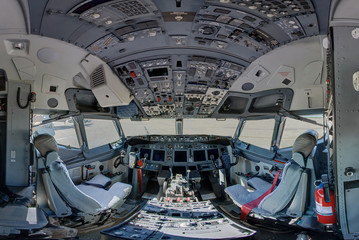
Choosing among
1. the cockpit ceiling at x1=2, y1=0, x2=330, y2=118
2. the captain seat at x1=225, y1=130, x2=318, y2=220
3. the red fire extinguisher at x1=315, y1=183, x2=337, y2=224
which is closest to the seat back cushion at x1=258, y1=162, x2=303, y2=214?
the captain seat at x1=225, y1=130, x2=318, y2=220

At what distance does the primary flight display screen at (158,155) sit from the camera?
6.24 metres

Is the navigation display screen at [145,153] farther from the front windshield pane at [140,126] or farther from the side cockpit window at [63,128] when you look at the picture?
the side cockpit window at [63,128]

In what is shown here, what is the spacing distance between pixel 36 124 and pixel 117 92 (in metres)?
2.03

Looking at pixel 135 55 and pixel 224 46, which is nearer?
pixel 224 46

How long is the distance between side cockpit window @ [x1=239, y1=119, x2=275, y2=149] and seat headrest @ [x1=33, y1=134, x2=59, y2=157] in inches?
180

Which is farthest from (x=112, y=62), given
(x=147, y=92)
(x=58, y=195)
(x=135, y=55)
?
(x=58, y=195)

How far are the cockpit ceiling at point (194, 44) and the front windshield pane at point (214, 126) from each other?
1.05 m

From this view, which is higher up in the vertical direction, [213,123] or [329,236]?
[213,123]

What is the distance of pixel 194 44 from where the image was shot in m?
3.37

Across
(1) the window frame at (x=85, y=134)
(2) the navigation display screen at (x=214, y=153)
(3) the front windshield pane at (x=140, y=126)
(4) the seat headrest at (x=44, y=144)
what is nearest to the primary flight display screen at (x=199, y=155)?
(2) the navigation display screen at (x=214, y=153)

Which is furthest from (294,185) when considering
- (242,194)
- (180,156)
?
(180,156)

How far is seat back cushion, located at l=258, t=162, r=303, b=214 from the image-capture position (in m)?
3.17

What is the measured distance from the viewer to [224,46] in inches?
131

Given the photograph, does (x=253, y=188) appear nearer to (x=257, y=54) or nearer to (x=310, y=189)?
(x=310, y=189)
